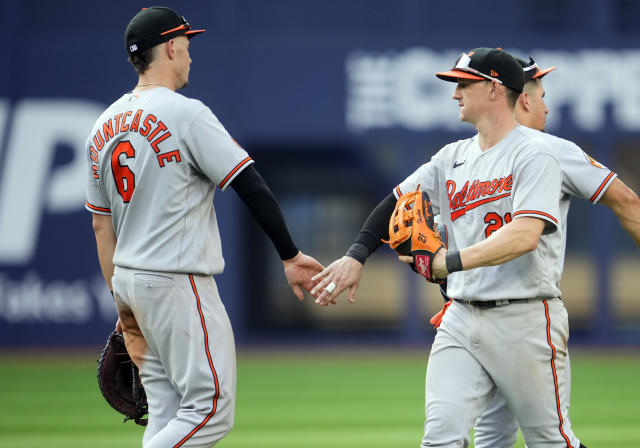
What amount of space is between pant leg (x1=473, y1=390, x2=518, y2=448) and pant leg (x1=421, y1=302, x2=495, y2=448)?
46cm

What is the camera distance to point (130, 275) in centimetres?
419

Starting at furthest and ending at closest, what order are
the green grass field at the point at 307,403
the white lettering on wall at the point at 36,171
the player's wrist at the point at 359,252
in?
the white lettering on wall at the point at 36,171 → the green grass field at the point at 307,403 → the player's wrist at the point at 359,252

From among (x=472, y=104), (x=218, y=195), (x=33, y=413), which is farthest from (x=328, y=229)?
(x=472, y=104)

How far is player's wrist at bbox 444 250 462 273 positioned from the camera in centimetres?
412

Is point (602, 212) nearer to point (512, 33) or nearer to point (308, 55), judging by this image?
point (512, 33)

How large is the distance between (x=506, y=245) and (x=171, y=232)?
4.66ft

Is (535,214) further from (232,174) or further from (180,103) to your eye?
(180,103)

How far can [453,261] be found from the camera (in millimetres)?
4133

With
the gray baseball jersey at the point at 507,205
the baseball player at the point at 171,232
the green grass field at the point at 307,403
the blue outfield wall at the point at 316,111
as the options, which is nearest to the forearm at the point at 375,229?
the gray baseball jersey at the point at 507,205

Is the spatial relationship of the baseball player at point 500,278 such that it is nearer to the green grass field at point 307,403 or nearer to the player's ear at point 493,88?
the player's ear at point 493,88

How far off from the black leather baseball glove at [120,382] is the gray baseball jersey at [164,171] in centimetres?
59

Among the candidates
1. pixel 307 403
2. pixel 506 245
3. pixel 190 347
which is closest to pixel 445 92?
pixel 307 403

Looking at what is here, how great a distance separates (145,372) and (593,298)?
12.0m

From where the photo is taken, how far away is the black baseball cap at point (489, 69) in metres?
4.32
